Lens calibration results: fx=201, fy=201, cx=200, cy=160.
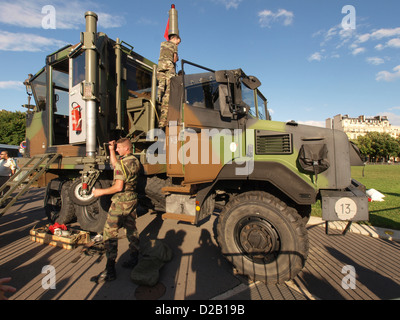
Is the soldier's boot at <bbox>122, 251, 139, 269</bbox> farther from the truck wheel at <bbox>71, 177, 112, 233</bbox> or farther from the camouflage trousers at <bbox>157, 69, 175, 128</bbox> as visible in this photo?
the camouflage trousers at <bbox>157, 69, 175, 128</bbox>

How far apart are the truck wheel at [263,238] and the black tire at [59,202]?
3.48 m

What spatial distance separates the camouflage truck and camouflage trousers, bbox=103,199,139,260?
0.59 meters

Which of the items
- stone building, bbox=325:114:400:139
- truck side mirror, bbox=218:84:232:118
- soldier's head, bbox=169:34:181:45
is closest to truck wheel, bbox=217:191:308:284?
truck side mirror, bbox=218:84:232:118

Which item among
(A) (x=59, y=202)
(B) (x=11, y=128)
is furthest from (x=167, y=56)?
(B) (x=11, y=128)

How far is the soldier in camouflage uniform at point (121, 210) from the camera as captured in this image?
271 cm

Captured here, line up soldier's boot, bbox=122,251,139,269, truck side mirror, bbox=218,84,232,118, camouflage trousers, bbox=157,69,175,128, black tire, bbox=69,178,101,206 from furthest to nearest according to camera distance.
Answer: black tire, bbox=69,178,101,206
camouflage trousers, bbox=157,69,175,128
soldier's boot, bbox=122,251,139,269
truck side mirror, bbox=218,84,232,118

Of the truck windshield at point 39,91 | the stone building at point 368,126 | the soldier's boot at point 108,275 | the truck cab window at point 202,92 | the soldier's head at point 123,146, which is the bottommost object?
the soldier's boot at point 108,275

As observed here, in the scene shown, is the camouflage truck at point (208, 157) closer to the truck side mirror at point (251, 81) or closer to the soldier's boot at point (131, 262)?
the truck side mirror at point (251, 81)

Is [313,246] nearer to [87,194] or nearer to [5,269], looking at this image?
[87,194]

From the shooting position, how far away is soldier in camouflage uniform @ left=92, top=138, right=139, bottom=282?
2.71m

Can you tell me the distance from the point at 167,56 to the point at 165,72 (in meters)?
0.33

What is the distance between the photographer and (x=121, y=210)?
291 cm

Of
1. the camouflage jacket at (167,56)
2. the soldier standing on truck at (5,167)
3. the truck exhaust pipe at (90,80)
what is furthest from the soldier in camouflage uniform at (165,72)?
the soldier standing on truck at (5,167)
